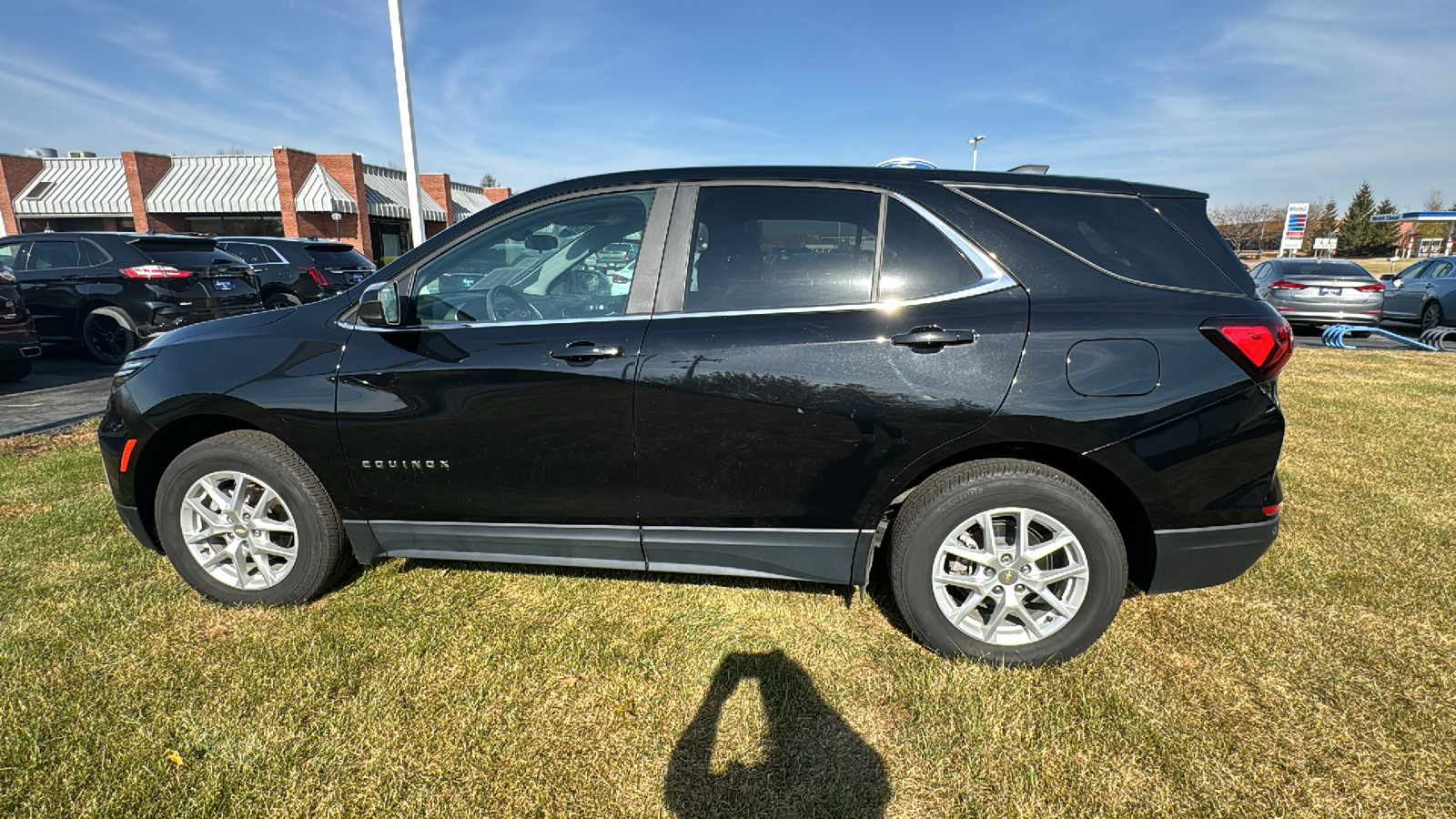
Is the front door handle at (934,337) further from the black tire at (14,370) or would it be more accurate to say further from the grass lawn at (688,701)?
the black tire at (14,370)

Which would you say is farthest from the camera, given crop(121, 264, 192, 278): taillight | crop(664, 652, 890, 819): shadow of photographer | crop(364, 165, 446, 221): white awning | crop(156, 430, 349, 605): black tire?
crop(364, 165, 446, 221): white awning

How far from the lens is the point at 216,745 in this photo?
2.17 meters

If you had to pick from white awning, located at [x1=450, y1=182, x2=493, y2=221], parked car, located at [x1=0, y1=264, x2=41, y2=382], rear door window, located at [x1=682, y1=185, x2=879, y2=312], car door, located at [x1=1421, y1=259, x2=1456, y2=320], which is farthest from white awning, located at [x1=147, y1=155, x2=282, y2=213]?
car door, located at [x1=1421, y1=259, x2=1456, y2=320]

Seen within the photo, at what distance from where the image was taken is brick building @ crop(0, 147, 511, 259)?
30.3m

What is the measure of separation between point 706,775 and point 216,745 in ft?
5.02

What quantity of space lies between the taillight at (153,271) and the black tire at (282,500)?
7.08 meters

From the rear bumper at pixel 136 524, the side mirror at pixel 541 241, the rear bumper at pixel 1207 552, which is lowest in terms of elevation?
the rear bumper at pixel 136 524

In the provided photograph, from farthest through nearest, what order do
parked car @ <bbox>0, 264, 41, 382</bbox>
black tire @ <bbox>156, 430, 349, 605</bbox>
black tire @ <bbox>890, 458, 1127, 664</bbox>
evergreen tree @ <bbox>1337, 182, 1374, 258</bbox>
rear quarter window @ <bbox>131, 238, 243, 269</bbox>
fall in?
evergreen tree @ <bbox>1337, 182, 1374, 258</bbox> < rear quarter window @ <bbox>131, 238, 243, 269</bbox> < parked car @ <bbox>0, 264, 41, 382</bbox> < black tire @ <bbox>156, 430, 349, 605</bbox> < black tire @ <bbox>890, 458, 1127, 664</bbox>

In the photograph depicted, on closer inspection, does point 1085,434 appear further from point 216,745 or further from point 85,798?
point 85,798

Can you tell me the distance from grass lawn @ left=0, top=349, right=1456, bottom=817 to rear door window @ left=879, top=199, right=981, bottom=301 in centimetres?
135

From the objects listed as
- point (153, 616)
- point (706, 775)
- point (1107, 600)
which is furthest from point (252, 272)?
point (1107, 600)

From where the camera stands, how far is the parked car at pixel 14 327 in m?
6.75

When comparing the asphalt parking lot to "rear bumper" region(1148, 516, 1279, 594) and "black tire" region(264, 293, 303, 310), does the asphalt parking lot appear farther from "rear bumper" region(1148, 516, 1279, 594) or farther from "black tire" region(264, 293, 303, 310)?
"rear bumper" region(1148, 516, 1279, 594)

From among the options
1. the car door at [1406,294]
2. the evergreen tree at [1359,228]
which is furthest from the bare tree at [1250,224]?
the car door at [1406,294]
